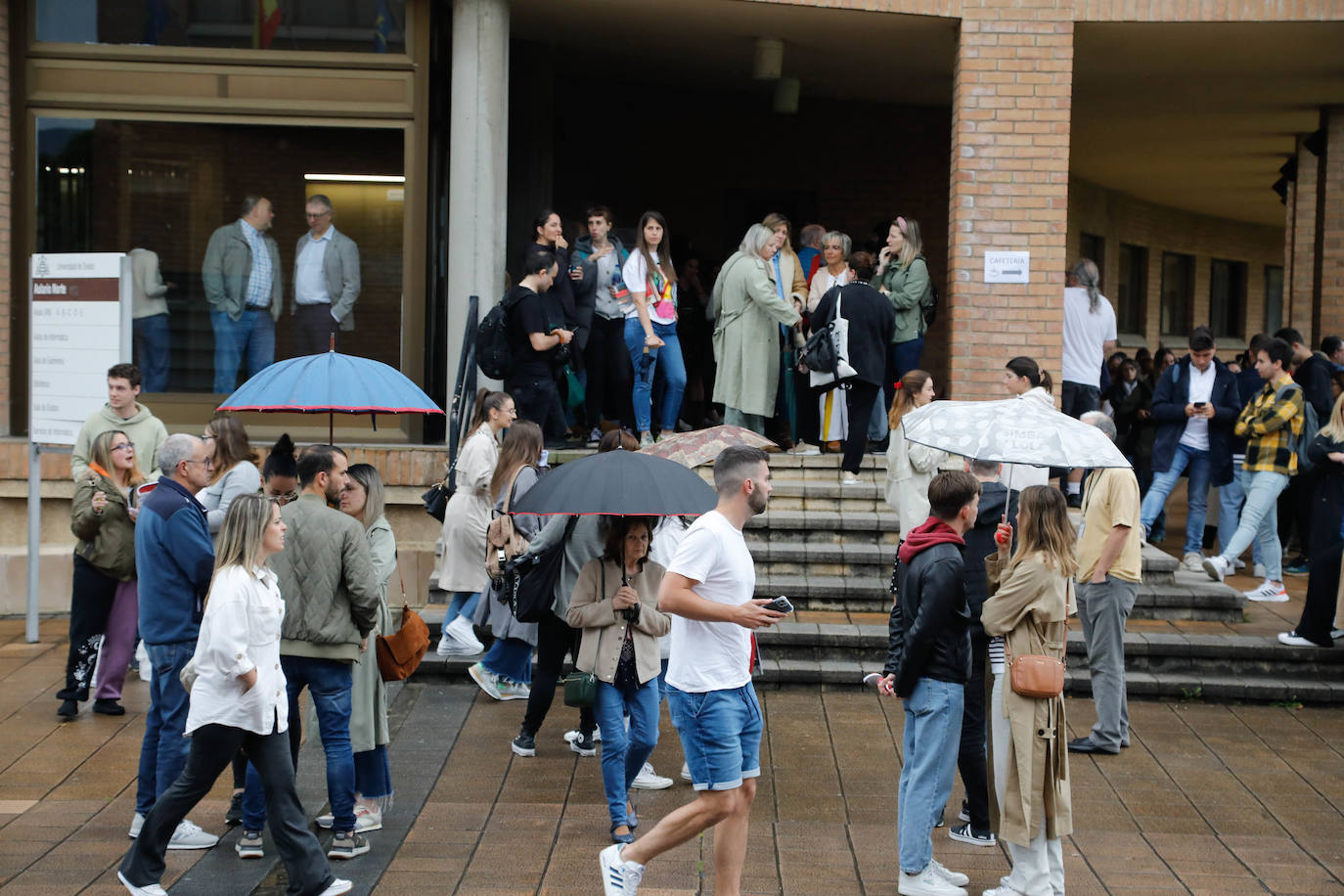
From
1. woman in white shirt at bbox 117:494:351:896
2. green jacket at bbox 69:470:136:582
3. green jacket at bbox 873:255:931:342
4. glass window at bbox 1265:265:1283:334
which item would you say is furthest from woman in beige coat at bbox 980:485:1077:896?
glass window at bbox 1265:265:1283:334

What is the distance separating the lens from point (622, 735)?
20.6 feet

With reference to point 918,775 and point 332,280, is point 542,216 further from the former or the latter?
point 918,775

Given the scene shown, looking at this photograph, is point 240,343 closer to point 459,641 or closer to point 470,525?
point 470,525

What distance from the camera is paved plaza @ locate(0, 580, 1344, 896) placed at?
19.2ft

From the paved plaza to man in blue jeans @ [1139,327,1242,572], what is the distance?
2922mm

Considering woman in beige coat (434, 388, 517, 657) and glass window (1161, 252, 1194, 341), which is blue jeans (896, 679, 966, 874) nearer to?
woman in beige coat (434, 388, 517, 657)

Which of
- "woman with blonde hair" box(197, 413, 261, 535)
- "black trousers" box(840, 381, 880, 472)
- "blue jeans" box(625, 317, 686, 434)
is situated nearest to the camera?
"woman with blonde hair" box(197, 413, 261, 535)

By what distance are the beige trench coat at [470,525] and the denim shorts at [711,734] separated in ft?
12.5

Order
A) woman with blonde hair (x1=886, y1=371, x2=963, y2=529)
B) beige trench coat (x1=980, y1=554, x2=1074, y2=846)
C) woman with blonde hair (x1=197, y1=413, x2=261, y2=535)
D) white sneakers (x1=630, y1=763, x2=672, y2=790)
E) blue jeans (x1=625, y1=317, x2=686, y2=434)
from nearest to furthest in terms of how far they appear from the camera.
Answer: beige trench coat (x1=980, y1=554, x2=1074, y2=846) < white sneakers (x1=630, y1=763, x2=672, y2=790) < woman with blonde hair (x1=197, y1=413, x2=261, y2=535) < woman with blonde hair (x1=886, y1=371, x2=963, y2=529) < blue jeans (x1=625, y1=317, x2=686, y2=434)

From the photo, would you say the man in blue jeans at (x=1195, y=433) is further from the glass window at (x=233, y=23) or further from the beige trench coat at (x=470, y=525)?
the glass window at (x=233, y=23)

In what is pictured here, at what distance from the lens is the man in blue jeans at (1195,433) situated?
11344mm

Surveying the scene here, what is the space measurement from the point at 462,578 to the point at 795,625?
219 centimetres

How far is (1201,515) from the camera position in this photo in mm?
11391

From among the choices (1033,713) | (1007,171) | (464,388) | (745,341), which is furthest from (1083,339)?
(1033,713)
